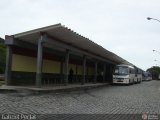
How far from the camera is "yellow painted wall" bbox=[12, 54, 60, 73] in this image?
2655cm

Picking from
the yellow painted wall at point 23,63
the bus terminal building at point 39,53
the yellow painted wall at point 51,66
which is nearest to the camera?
the bus terminal building at point 39,53

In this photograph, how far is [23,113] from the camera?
12.1m

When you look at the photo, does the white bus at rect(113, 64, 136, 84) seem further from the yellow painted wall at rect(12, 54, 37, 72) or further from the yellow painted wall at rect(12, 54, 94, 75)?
the yellow painted wall at rect(12, 54, 37, 72)

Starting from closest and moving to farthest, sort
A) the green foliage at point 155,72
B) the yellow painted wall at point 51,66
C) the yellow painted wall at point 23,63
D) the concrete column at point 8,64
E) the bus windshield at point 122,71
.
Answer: the concrete column at point 8,64
the yellow painted wall at point 23,63
the yellow painted wall at point 51,66
the bus windshield at point 122,71
the green foliage at point 155,72

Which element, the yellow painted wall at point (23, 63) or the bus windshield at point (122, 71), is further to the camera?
the bus windshield at point (122, 71)

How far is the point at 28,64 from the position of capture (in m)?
28.8

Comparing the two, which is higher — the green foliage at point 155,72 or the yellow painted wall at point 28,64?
the green foliage at point 155,72

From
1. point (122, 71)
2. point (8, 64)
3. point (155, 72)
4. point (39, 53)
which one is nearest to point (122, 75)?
point (122, 71)

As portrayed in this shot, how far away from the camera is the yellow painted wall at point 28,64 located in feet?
87.1

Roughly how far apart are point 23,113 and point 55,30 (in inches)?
516

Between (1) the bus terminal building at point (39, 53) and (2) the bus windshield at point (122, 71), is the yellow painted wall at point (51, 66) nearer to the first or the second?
(1) the bus terminal building at point (39, 53)

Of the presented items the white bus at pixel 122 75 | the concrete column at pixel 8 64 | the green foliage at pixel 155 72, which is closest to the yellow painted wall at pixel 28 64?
the concrete column at pixel 8 64

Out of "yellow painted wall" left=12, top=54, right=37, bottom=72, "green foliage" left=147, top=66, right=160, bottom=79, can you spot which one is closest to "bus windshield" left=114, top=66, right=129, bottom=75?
"yellow painted wall" left=12, top=54, right=37, bottom=72

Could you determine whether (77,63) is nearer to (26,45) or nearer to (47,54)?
(47,54)
